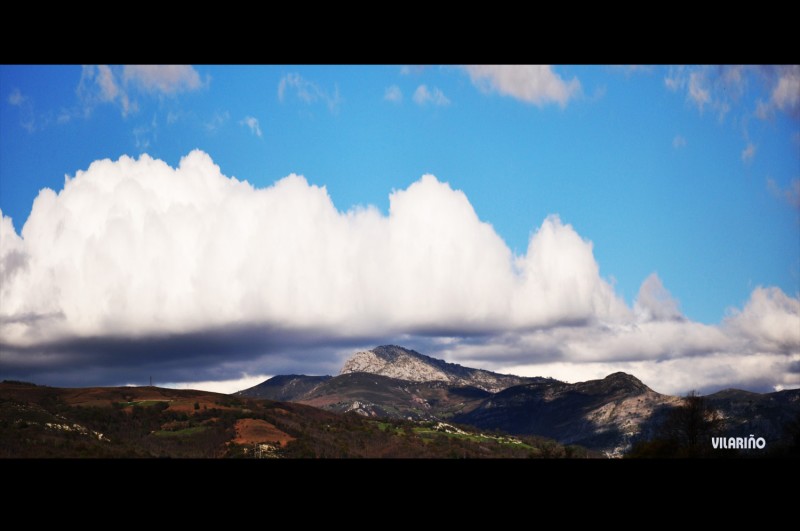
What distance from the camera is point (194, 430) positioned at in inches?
3022

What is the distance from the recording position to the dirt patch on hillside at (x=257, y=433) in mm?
79000

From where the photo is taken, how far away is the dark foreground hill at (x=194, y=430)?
226 ft

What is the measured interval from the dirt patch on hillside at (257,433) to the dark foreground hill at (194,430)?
0.12 metres

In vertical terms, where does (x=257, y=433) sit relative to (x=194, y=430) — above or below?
below

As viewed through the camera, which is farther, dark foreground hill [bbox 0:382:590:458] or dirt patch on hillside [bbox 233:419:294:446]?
dirt patch on hillside [bbox 233:419:294:446]

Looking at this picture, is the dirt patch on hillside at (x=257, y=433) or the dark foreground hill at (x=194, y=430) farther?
the dirt patch on hillside at (x=257, y=433)

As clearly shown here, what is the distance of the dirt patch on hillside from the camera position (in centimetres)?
7900

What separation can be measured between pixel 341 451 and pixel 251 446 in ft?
32.8

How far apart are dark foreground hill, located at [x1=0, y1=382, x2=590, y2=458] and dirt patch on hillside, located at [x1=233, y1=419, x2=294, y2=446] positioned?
12 centimetres

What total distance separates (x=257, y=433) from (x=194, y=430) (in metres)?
8.76

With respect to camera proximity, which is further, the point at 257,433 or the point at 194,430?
the point at 257,433

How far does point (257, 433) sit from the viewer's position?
8325cm
